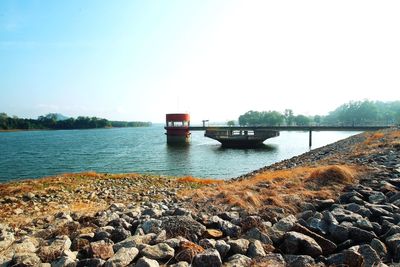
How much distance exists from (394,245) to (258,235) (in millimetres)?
2163

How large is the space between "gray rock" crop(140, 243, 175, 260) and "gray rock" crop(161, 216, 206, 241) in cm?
73

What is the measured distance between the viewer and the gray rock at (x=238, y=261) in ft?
13.3

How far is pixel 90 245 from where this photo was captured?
15.3 ft

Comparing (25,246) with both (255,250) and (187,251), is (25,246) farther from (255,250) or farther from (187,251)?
(255,250)

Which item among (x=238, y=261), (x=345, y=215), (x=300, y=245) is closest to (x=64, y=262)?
(x=238, y=261)

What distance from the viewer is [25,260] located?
4.28m

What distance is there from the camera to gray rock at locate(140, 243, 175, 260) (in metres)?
4.33

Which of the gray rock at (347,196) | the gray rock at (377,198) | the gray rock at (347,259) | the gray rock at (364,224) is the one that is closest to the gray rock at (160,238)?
the gray rock at (347,259)

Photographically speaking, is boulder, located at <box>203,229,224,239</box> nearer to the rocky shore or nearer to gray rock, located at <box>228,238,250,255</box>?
the rocky shore

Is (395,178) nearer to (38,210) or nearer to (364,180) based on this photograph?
(364,180)

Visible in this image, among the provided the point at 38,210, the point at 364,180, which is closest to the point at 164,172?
the point at 38,210

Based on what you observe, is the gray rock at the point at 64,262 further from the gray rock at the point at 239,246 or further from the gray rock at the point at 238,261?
the gray rock at the point at 239,246

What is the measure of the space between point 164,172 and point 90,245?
85.9 feet

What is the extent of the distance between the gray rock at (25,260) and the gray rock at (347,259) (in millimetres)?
4602
